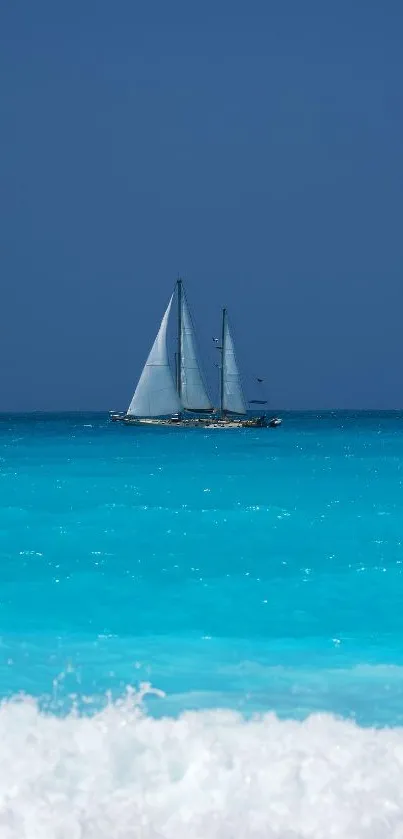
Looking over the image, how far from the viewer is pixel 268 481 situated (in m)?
38.1

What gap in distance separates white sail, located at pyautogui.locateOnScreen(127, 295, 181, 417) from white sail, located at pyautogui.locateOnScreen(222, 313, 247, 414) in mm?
6565

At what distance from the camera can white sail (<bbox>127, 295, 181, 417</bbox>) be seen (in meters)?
79.8

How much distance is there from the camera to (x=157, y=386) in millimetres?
81875

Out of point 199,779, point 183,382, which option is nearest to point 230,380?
point 183,382

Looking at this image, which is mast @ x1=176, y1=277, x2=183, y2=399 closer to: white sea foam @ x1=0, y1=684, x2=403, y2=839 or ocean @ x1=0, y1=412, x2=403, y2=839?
ocean @ x1=0, y1=412, x2=403, y2=839

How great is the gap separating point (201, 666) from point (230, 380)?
77452 millimetres

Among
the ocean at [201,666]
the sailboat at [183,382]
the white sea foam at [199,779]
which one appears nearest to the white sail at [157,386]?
the sailboat at [183,382]

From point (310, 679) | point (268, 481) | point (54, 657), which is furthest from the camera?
point (268, 481)

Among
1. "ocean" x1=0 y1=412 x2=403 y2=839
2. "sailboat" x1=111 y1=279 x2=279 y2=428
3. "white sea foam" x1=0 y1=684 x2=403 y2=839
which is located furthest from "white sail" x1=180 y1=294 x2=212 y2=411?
"white sea foam" x1=0 y1=684 x2=403 y2=839

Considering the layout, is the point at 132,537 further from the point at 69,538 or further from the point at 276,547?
the point at 276,547

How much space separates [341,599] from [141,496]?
15.7 meters

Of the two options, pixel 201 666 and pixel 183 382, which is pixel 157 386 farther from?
pixel 201 666

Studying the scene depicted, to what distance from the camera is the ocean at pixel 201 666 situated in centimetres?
662

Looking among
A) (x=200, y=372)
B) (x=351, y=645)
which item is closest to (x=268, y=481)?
(x=351, y=645)
